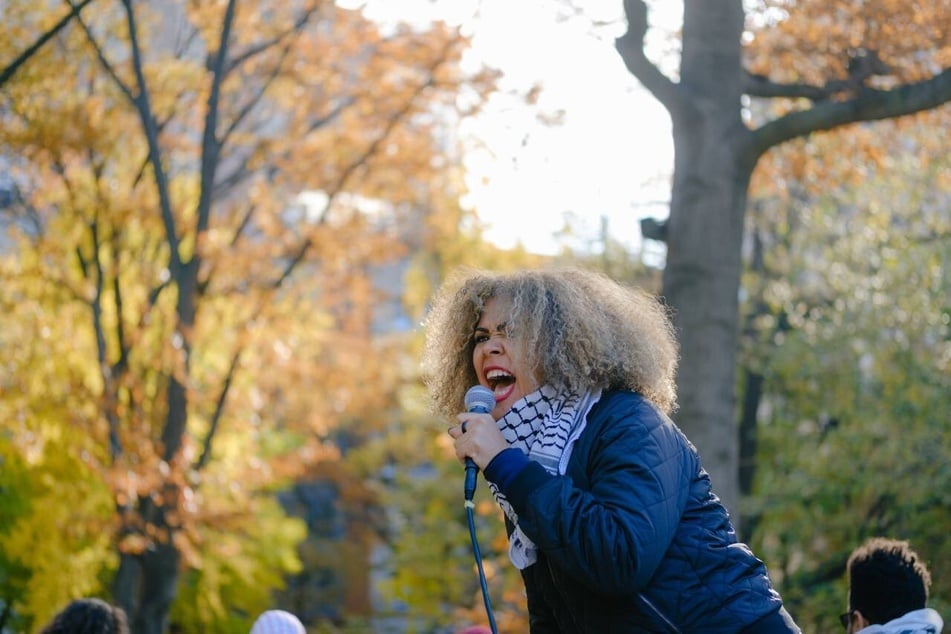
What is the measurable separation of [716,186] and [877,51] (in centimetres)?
131

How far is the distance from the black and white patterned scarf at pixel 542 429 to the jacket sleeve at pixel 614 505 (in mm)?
75

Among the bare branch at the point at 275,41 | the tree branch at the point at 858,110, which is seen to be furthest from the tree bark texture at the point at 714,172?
the bare branch at the point at 275,41

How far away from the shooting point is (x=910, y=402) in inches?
545

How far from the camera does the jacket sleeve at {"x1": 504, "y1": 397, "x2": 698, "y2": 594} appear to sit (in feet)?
9.45

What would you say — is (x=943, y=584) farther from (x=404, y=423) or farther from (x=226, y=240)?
(x=404, y=423)

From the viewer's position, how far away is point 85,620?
5.50 m

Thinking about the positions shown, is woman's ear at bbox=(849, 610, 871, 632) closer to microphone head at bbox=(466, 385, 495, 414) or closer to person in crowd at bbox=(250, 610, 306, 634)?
microphone head at bbox=(466, 385, 495, 414)

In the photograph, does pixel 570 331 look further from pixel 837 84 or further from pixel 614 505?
pixel 837 84

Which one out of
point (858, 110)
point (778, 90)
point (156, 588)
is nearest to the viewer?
point (858, 110)

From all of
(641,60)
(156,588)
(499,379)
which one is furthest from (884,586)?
(156,588)

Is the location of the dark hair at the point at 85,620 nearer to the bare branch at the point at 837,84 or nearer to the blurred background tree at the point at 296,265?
the blurred background tree at the point at 296,265

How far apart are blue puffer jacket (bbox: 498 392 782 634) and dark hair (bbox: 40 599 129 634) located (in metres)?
2.95

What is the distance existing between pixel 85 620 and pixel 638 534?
3.37m

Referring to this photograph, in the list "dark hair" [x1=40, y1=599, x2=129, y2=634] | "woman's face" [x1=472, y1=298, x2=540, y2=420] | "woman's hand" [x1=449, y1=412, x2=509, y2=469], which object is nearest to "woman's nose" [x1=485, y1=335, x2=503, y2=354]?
"woman's face" [x1=472, y1=298, x2=540, y2=420]
